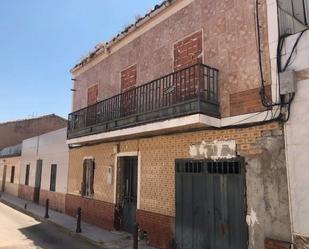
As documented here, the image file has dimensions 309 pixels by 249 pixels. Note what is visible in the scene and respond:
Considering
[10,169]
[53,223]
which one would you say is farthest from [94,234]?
[10,169]

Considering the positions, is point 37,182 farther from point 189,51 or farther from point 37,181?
point 189,51

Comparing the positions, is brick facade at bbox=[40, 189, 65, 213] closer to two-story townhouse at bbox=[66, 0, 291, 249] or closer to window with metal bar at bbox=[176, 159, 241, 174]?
two-story townhouse at bbox=[66, 0, 291, 249]

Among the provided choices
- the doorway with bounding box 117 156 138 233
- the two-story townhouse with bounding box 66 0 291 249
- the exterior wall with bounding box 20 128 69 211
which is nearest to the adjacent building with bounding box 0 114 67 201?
the exterior wall with bounding box 20 128 69 211

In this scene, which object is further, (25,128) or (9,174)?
(25,128)

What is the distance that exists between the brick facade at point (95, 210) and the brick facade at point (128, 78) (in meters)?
4.18

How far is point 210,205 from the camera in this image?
795 cm

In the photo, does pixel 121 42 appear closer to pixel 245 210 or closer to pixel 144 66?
pixel 144 66

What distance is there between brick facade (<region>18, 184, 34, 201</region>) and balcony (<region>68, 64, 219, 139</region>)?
431 inches

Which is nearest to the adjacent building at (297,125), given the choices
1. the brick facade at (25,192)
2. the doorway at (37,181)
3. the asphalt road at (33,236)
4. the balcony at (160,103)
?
the balcony at (160,103)

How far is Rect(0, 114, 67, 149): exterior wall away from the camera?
113 feet

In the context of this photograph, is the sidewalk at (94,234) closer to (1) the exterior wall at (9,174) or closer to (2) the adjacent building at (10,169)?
(1) the exterior wall at (9,174)

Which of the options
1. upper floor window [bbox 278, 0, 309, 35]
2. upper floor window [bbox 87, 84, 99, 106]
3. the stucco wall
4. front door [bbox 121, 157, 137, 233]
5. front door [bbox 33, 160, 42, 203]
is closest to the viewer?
upper floor window [bbox 278, 0, 309, 35]

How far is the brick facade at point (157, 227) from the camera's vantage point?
9.05 metres

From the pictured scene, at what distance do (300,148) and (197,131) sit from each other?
9.32 feet
